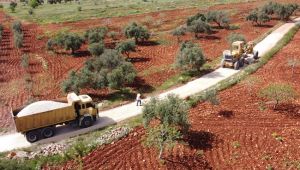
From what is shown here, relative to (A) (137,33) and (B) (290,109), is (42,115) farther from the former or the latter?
(A) (137,33)

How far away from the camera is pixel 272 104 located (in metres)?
32.8

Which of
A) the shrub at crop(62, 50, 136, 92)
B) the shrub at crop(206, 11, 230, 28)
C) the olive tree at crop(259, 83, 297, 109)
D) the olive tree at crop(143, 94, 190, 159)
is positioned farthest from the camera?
the shrub at crop(206, 11, 230, 28)

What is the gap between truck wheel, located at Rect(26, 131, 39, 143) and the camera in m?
26.4

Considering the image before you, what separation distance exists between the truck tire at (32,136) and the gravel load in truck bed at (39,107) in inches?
57.5

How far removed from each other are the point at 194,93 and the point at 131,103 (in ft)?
21.0

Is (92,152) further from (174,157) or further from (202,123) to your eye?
(202,123)

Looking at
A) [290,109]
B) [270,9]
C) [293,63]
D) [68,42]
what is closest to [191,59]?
[293,63]

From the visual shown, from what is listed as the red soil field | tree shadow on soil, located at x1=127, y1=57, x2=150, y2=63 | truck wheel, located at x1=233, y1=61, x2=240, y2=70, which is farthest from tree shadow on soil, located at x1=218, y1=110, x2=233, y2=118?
tree shadow on soil, located at x1=127, y1=57, x2=150, y2=63

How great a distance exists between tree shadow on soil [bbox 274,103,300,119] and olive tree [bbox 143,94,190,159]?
32.1 feet

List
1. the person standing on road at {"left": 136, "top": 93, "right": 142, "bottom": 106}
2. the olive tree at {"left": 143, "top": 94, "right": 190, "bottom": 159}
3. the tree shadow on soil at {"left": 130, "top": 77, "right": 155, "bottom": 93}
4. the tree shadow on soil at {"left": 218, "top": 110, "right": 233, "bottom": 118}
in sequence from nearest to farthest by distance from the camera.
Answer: the olive tree at {"left": 143, "top": 94, "right": 190, "bottom": 159} < the tree shadow on soil at {"left": 218, "top": 110, "right": 233, "bottom": 118} < the person standing on road at {"left": 136, "top": 93, "right": 142, "bottom": 106} < the tree shadow on soil at {"left": 130, "top": 77, "right": 155, "bottom": 93}

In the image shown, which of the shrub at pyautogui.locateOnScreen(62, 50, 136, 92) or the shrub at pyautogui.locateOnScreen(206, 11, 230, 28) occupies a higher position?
the shrub at pyautogui.locateOnScreen(206, 11, 230, 28)

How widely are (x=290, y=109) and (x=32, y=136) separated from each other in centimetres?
2140

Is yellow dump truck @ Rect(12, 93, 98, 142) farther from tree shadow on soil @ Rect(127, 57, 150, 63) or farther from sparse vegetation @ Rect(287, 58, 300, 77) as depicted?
sparse vegetation @ Rect(287, 58, 300, 77)

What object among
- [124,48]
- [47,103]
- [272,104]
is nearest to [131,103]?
[47,103]
